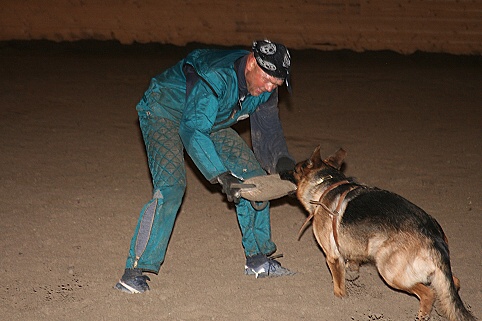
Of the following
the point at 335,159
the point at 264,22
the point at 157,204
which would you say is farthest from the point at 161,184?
the point at 264,22

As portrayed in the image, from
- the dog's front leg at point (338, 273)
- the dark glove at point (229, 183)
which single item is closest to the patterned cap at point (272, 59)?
the dark glove at point (229, 183)

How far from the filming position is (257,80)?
13.5 ft

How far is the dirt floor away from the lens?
4406mm

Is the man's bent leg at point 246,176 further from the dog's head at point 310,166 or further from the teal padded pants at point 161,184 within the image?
the dog's head at point 310,166

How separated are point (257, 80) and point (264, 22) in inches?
388

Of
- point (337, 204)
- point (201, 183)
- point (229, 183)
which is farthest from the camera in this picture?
point (201, 183)

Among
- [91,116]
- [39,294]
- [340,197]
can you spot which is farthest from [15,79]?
[340,197]

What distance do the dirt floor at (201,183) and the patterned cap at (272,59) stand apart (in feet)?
5.19

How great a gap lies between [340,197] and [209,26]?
33.1 feet

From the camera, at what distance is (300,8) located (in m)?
13.6

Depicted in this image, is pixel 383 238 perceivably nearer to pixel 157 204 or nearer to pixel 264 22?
pixel 157 204

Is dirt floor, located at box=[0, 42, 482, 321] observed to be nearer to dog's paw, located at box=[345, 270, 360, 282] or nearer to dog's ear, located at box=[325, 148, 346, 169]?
dog's paw, located at box=[345, 270, 360, 282]

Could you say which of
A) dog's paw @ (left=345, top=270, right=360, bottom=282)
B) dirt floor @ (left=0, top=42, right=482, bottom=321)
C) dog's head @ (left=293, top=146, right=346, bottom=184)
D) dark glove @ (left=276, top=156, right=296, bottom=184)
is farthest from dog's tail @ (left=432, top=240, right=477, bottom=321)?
A: dark glove @ (left=276, top=156, right=296, bottom=184)

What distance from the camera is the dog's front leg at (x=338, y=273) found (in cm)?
436
